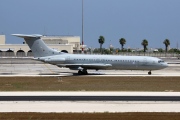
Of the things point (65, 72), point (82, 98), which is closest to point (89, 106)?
point (82, 98)

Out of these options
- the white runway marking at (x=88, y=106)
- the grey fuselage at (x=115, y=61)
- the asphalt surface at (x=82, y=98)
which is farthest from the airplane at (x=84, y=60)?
the white runway marking at (x=88, y=106)

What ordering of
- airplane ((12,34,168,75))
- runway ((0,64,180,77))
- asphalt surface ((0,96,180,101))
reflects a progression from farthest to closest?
runway ((0,64,180,77))
airplane ((12,34,168,75))
asphalt surface ((0,96,180,101))

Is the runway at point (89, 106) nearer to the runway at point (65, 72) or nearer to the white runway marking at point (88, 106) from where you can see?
the white runway marking at point (88, 106)

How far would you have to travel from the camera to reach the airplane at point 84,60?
211 feet

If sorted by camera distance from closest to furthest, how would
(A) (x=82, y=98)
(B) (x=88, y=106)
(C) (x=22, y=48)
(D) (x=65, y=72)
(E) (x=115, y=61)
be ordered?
(B) (x=88, y=106) → (A) (x=82, y=98) → (E) (x=115, y=61) → (D) (x=65, y=72) → (C) (x=22, y=48)

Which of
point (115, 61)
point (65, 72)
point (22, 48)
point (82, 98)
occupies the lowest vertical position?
point (65, 72)

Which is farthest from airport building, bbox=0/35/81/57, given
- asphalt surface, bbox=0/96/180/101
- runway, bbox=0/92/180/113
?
runway, bbox=0/92/180/113

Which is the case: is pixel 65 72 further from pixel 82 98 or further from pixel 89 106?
pixel 89 106

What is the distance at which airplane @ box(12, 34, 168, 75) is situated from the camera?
64.3 meters

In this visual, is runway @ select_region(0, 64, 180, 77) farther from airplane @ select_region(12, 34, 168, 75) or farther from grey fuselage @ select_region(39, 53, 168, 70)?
grey fuselage @ select_region(39, 53, 168, 70)

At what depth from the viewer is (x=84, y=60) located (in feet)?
214
